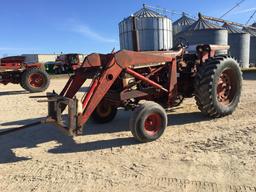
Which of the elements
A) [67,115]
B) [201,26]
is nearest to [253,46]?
[201,26]

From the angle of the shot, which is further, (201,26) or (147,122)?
(201,26)

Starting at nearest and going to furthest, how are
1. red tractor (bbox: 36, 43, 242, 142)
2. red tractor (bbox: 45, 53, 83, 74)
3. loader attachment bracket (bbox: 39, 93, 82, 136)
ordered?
loader attachment bracket (bbox: 39, 93, 82, 136), red tractor (bbox: 36, 43, 242, 142), red tractor (bbox: 45, 53, 83, 74)

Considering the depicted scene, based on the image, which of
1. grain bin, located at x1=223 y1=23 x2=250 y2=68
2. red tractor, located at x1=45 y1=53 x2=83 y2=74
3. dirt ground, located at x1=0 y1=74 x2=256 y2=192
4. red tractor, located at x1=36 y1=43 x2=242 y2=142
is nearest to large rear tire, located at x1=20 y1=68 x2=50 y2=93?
dirt ground, located at x1=0 y1=74 x2=256 y2=192

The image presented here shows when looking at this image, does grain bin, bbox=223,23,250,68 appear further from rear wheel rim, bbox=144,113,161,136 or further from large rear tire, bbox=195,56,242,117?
rear wheel rim, bbox=144,113,161,136

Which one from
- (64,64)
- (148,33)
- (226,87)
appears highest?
(148,33)

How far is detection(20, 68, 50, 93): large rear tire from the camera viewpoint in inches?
581

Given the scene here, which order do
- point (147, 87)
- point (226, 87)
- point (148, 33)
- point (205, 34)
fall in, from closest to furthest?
1. point (147, 87)
2. point (226, 87)
3. point (148, 33)
4. point (205, 34)

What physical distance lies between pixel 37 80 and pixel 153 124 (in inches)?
403

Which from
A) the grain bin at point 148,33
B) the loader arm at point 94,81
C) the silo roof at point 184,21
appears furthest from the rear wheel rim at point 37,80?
the silo roof at point 184,21

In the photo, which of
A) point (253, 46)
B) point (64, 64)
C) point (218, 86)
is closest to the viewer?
point (218, 86)

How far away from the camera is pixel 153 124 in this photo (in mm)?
6121

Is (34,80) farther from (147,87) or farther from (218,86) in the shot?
(218,86)

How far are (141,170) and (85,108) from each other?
151 centimetres

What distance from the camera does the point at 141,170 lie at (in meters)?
4.71
